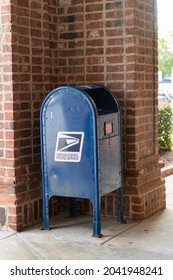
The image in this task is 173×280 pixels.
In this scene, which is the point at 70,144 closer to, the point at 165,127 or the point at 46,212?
the point at 46,212

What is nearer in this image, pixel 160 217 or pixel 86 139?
pixel 86 139

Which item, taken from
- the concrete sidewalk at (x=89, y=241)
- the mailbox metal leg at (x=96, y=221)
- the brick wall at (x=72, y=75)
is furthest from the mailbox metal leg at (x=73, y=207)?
the mailbox metal leg at (x=96, y=221)

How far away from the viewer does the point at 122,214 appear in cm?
521

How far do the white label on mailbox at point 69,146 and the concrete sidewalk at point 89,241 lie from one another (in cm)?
73

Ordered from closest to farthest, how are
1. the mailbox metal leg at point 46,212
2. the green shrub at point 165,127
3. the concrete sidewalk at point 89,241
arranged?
the concrete sidewalk at point 89,241 < the mailbox metal leg at point 46,212 < the green shrub at point 165,127

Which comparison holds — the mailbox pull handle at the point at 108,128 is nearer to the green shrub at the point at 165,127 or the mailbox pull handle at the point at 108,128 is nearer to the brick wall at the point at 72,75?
the brick wall at the point at 72,75

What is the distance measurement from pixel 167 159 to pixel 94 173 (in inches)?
169

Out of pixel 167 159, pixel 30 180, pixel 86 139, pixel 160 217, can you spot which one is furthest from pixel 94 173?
pixel 167 159

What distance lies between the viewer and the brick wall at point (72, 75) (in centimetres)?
486

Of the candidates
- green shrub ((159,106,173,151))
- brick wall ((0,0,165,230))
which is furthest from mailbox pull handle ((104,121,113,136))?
green shrub ((159,106,173,151))

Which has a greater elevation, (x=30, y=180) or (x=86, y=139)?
(x=86, y=139)

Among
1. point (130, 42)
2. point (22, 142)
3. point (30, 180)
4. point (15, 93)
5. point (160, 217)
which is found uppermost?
point (130, 42)
